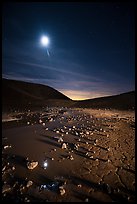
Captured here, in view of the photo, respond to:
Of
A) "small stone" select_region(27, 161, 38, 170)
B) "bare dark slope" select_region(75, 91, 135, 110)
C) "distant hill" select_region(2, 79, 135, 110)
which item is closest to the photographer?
A: "small stone" select_region(27, 161, 38, 170)

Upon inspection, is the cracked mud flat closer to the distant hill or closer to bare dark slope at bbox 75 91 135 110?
the distant hill

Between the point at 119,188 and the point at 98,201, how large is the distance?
0.65 m

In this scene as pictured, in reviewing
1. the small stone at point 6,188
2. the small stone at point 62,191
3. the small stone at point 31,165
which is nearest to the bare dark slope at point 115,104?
the small stone at point 31,165

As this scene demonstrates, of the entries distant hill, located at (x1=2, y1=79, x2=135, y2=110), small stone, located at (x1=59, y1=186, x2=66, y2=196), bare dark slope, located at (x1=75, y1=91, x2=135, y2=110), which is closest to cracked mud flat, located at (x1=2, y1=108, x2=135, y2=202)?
small stone, located at (x1=59, y1=186, x2=66, y2=196)

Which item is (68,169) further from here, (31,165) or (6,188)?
(6,188)

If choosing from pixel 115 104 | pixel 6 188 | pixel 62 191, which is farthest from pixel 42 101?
pixel 62 191

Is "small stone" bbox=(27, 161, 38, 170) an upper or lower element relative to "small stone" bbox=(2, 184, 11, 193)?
upper

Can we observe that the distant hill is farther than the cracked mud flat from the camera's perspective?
Yes

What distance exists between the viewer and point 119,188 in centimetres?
358

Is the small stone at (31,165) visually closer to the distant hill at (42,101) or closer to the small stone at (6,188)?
the small stone at (6,188)

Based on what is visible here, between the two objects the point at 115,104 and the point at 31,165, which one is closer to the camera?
the point at 31,165

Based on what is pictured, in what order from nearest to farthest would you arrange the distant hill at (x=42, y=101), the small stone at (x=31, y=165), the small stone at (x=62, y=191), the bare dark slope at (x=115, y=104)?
the small stone at (x=62, y=191)
the small stone at (x=31, y=165)
the distant hill at (x=42, y=101)
the bare dark slope at (x=115, y=104)

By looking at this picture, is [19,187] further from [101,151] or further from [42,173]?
[101,151]

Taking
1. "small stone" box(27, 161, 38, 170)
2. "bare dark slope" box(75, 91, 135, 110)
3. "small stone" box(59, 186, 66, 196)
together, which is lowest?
"small stone" box(59, 186, 66, 196)
